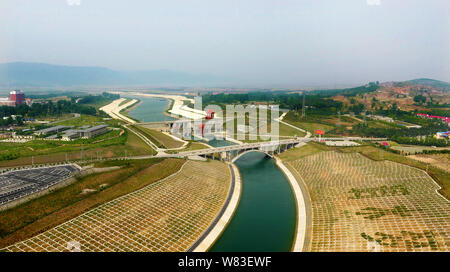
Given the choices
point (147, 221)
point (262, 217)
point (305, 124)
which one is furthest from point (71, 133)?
point (305, 124)

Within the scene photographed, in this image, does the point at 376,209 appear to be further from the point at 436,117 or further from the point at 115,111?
the point at 115,111

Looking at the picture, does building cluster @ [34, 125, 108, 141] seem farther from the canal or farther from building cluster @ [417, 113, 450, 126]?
building cluster @ [417, 113, 450, 126]

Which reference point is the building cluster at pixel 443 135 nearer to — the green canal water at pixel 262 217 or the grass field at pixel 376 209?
the grass field at pixel 376 209

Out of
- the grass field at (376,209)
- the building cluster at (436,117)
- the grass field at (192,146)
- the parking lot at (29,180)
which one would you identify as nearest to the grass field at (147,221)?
the parking lot at (29,180)

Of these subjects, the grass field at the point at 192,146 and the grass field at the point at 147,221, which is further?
the grass field at the point at 192,146

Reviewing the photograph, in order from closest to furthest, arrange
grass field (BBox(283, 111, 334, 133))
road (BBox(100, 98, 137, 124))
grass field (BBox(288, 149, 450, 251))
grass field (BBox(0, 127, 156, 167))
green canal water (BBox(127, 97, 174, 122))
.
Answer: grass field (BBox(288, 149, 450, 251))
grass field (BBox(0, 127, 156, 167))
grass field (BBox(283, 111, 334, 133))
road (BBox(100, 98, 137, 124))
green canal water (BBox(127, 97, 174, 122))

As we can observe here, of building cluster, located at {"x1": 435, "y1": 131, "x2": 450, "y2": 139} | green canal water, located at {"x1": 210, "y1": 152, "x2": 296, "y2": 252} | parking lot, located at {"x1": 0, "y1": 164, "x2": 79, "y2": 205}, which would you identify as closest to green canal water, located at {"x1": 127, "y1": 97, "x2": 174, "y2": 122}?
green canal water, located at {"x1": 210, "y1": 152, "x2": 296, "y2": 252}
